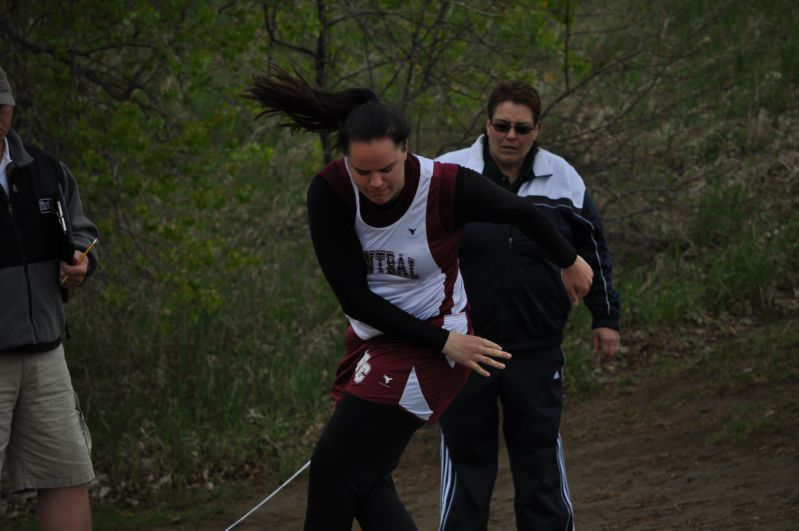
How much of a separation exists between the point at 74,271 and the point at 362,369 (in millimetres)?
1379

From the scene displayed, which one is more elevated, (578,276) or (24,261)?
(24,261)

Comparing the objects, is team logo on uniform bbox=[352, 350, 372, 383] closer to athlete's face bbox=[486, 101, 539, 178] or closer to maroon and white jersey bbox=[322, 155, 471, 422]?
maroon and white jersey bbox=[322, 155, 471, 422]

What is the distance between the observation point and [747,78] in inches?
454

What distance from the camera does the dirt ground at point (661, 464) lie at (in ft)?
18.7

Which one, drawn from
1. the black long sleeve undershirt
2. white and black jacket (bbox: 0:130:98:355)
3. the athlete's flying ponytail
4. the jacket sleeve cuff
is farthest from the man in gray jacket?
the jacket sleeve cuff

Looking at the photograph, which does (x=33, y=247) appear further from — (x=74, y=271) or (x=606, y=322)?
(x=606, y=322)

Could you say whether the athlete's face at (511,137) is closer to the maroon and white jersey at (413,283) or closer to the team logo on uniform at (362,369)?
the maroon and white jersey at (413,283)

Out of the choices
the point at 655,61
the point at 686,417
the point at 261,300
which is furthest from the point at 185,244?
the point at 655,61

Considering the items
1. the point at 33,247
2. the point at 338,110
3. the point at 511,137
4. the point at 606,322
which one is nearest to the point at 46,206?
the point at 33,247

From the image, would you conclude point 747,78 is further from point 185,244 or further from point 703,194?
point 185,244

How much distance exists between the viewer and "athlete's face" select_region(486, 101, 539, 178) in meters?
4.59

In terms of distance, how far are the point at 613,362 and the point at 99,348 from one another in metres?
3.80

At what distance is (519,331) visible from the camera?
451 centimetres

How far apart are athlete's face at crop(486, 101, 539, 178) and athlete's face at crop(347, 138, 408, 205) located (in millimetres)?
1165
